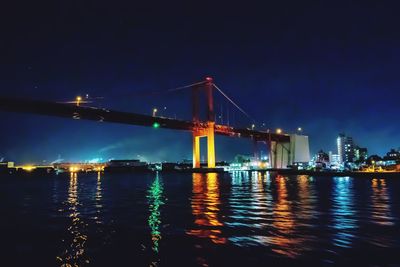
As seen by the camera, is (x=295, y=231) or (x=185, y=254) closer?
(x=185, y=254)

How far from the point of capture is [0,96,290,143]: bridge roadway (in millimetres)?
50059

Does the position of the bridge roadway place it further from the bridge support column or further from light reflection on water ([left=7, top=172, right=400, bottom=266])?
light reflection on water ([left=7, top=172, right=400, bottom=266])

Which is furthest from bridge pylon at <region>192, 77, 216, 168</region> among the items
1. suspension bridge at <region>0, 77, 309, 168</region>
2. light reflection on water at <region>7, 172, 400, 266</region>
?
light reflection on water at <region>7, 172, 400, 266</region>

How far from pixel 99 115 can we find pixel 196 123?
2014cm

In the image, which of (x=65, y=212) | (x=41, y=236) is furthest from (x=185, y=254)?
(x=65, y=212)

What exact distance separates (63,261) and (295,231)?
19.6ft

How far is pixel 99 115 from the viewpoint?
6069cm

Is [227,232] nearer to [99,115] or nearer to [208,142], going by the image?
[99,115]

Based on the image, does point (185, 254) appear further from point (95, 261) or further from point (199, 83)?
point (199, 83)

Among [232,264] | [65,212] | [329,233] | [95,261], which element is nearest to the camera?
[232,264]

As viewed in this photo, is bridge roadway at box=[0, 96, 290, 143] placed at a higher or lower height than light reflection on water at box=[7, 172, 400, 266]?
higher

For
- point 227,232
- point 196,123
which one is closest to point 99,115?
point 196,123

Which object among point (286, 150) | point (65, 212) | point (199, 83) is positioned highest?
point (199, 83)

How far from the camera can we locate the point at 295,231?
952 centimetres
